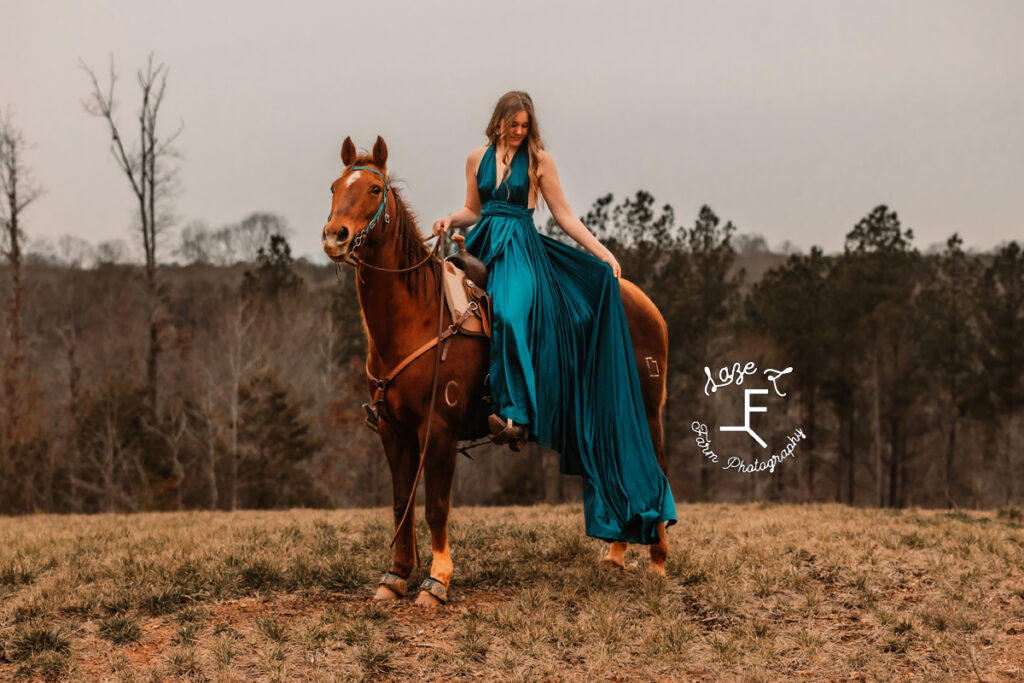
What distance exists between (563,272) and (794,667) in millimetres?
3453

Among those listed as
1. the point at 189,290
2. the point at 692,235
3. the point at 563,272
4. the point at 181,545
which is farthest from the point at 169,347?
the point at 563,272

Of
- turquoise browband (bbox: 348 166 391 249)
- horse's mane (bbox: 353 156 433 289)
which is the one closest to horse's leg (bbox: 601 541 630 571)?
horse's mane (bbox: 353 156 433 289)

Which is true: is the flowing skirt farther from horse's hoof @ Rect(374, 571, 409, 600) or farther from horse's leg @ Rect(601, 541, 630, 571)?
horse's hoof @ Rect(374, 571, 409, 600)

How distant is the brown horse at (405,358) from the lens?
6.01 m

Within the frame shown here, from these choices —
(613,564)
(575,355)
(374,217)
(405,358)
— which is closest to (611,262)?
(575,355)

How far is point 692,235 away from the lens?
34.9 metres

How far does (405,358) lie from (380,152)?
149 cm

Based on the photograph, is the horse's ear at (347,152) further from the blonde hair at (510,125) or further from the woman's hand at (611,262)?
the woman's hand at (611,262)

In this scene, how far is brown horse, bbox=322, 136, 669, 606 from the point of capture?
601 cm

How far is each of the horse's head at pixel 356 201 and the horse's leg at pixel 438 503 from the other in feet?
5.01

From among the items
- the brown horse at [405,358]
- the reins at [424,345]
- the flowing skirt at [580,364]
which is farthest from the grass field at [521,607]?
the reins at [424,345]

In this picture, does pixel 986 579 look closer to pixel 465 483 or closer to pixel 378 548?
pixel 378 548

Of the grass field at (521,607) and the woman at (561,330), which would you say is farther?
the woman at (561,330)

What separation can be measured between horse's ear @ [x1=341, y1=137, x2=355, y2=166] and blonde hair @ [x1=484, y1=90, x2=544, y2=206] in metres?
1.22
